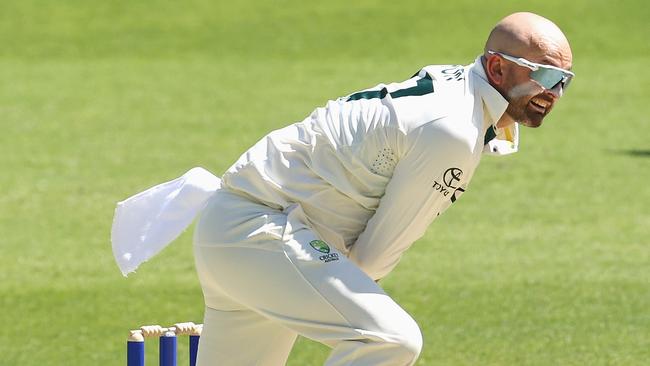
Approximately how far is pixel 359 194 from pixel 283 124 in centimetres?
1131

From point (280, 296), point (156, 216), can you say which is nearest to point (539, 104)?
point (280, 296)

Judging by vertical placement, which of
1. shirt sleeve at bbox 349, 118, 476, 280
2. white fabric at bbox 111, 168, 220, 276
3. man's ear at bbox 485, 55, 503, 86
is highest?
man's ear at bbox 485, 55, 503, 86

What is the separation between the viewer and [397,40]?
882 inches

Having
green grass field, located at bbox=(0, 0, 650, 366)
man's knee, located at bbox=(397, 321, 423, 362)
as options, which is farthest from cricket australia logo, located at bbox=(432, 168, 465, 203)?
green grass field, located at bbox=(0, 0, 650, 366)

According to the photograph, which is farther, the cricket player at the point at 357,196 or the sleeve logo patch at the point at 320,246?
the sleeve logo patch at the point at 320,246

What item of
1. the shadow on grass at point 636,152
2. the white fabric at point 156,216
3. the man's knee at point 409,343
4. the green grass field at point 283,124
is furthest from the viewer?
the shadow on grass at point 636,152

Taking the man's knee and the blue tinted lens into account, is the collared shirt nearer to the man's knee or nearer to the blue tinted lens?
the blue tinted lens

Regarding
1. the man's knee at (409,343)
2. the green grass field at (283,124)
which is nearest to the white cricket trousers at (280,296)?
the man's knee at (409,343)

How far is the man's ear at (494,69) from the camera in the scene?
5375mm

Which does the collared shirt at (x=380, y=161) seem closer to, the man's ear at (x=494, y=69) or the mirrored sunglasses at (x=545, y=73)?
the man's ear at (x=494, y=69)

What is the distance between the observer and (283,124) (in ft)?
54.5

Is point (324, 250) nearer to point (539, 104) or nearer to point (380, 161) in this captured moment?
point (380, 161)

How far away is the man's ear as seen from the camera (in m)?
5.38

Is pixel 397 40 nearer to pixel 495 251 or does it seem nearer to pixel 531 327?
pixel 495 251
